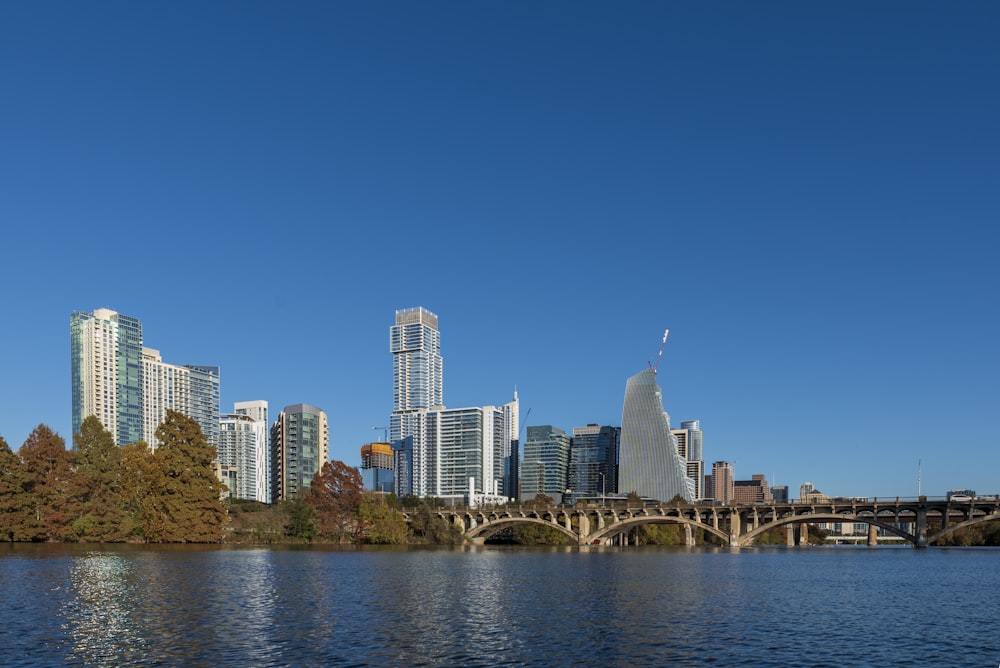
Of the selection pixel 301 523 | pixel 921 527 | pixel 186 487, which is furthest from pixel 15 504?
pixel 921 527

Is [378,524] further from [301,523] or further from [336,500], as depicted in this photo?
[301,523]

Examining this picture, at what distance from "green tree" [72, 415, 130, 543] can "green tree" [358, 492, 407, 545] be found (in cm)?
4920

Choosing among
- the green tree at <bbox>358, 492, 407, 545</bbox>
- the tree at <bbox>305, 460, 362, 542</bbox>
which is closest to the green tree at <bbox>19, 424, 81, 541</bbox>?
the tree at <bbox>305, 460, 362, 542</bbox>

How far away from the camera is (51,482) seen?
14812 cm

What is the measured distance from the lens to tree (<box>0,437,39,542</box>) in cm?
14100

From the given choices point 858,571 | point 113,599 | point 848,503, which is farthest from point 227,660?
point 848,503

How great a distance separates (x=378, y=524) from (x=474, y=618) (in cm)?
13168

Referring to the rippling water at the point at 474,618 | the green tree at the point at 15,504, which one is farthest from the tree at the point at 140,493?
the rippling water at the point at 474,618

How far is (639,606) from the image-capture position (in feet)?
198

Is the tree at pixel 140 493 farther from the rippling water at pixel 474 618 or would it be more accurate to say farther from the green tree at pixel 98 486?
the rippling water at pixel 474 618

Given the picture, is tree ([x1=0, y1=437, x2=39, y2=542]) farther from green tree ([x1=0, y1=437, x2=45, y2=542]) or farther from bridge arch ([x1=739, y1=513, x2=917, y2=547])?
bridge arch ([x1=739, y1=513, x2=917, y2=547])

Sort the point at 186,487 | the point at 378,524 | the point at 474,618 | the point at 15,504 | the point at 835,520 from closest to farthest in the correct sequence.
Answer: the point at 474,618 → the point at 15,504 → the point at 186,487 → the point at 835,520 → the point at 378,524

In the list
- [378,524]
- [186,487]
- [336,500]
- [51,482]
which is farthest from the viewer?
[336,500]

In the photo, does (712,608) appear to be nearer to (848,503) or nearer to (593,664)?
(593,664)
